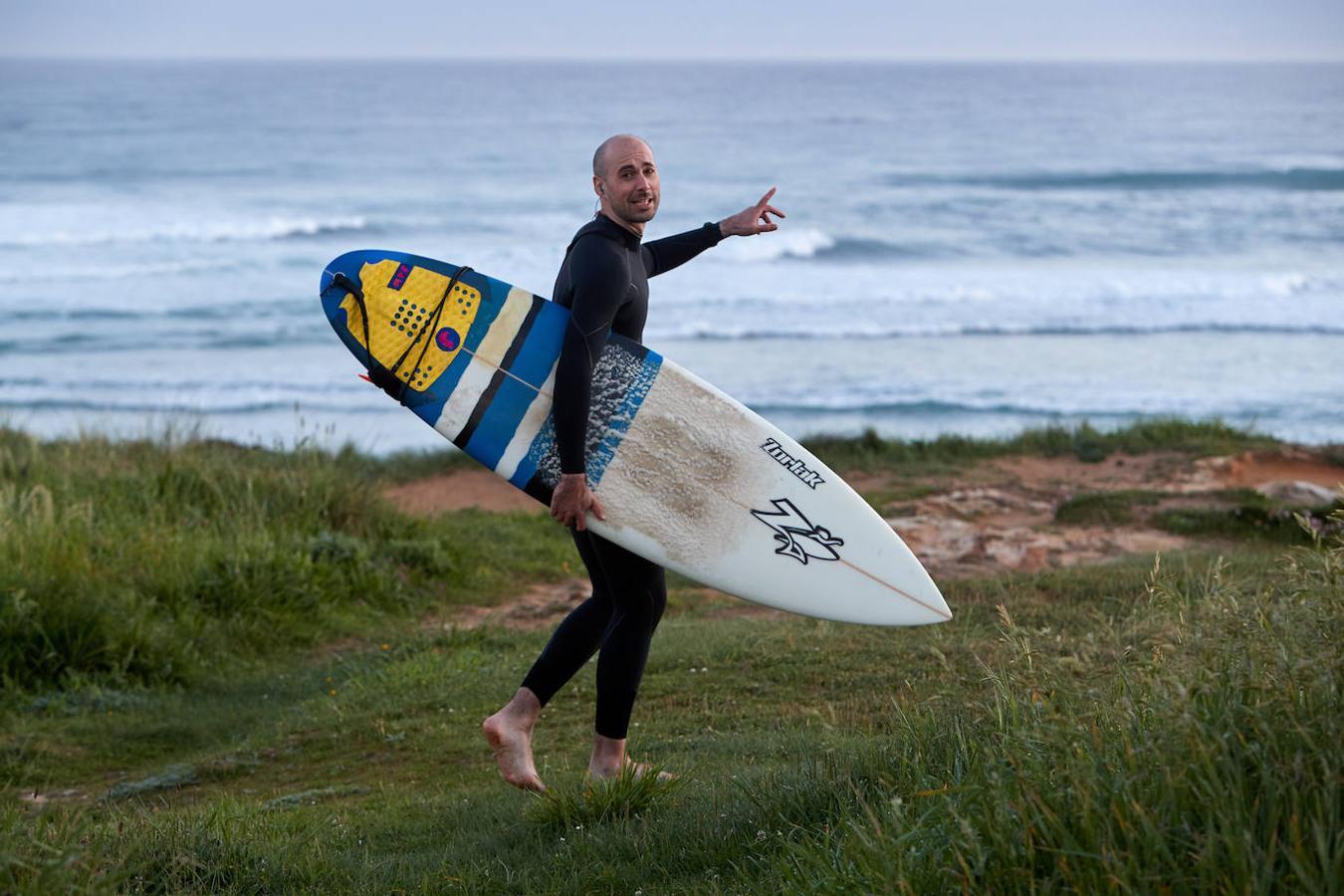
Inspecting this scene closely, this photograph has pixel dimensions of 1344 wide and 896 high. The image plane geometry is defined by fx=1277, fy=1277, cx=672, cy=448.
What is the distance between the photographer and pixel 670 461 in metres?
4.33

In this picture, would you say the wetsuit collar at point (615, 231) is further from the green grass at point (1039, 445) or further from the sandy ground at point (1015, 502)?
the green grass at point (1039, 445)

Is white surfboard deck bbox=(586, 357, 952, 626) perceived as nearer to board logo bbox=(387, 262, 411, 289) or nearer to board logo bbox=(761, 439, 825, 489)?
board logo bbox=(761, 439, 825, 489)

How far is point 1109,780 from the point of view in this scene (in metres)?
2.45

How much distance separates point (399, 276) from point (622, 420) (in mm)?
1107

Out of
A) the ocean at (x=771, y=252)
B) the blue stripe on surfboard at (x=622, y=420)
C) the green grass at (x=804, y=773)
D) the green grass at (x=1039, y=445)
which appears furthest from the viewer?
the ocean at (x=771, y=252)

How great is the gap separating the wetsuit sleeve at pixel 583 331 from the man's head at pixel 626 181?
0.46ft

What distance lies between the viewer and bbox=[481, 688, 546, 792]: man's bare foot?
13.0ft

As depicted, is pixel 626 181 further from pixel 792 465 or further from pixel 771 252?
pixel 771 252

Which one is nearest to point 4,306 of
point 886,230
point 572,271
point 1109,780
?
point 886,230

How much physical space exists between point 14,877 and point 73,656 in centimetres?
389

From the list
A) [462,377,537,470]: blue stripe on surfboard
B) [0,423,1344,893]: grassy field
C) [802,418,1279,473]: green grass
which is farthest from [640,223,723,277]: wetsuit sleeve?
[802,418,1279,473]: green grass

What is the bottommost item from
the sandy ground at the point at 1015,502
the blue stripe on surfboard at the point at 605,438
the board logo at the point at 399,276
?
the sandy ground at the point at 1015,502

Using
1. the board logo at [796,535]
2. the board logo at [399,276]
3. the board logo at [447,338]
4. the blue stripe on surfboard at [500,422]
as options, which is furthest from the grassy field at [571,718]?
the board logo at [399,276]

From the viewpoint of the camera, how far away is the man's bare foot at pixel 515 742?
396 cm
